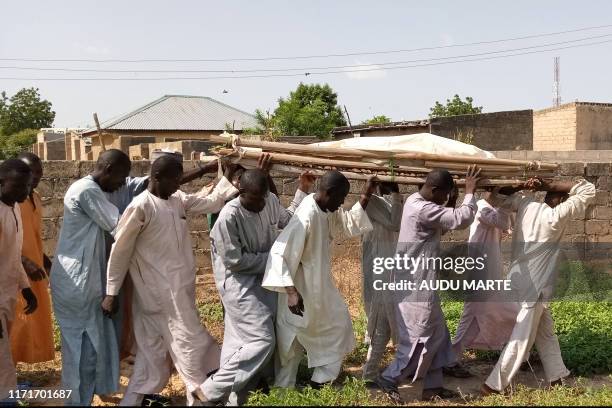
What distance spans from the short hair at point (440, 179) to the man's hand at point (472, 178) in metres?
0.14

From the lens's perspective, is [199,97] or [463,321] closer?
[463,321]

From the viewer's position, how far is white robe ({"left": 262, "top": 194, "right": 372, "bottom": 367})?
467 cm

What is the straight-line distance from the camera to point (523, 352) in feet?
16.1

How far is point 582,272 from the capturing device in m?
9.46

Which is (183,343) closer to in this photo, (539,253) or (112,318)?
(112,318)

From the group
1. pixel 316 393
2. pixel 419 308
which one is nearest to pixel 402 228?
pixel 419 308

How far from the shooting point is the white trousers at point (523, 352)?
16.1 feet

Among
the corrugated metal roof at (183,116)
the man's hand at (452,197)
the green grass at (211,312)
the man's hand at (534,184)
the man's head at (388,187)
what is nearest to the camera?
the man's hand at (534,184)

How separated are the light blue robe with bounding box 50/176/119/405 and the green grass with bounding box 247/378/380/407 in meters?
1.11

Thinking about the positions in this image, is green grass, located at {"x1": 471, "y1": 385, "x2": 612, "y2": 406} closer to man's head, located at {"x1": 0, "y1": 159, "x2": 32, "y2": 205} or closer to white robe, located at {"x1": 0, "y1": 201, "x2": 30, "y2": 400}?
white robe, located at {"x1": 0, "y1": 201, "x2": 30, "y2": 400}

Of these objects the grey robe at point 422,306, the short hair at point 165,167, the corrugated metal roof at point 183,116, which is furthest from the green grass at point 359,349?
the corrugated metal roof at point 183,116

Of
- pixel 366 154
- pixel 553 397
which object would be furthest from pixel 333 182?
pixel 553 397

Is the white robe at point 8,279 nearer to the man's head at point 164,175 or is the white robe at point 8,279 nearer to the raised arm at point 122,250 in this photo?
the raised arm at point 122,250

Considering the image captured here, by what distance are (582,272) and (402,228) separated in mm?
5483
